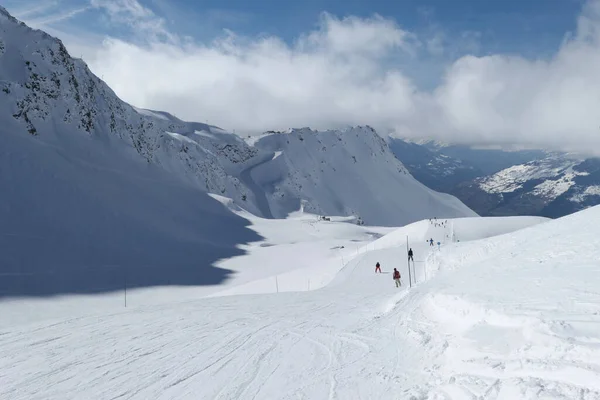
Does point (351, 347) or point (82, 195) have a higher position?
point (82, 195)

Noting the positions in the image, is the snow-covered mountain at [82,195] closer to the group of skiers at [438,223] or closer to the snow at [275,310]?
the snow at [275,310]

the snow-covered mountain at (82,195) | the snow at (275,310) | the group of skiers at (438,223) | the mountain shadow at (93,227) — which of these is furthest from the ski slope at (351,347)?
the group of skiers at (438,223)

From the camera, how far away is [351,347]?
38.2ft

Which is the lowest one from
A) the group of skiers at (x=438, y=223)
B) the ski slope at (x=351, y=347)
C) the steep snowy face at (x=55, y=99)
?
the ski slope at (x=351, y=347)

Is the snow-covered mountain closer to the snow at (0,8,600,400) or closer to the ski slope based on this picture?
the snow at (0,8,600,400)

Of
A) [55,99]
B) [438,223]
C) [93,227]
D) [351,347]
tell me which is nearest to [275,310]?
[351,347]

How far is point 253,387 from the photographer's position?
872 centimetres

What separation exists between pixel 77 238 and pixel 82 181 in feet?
53.3

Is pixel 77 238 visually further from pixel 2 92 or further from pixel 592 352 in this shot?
pixel 592 352

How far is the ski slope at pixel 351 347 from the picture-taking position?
8.05m

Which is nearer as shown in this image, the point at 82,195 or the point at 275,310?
the point at 275,310

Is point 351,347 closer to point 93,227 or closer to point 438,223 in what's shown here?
point 438,223

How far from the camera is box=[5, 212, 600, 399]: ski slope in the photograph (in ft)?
26.4

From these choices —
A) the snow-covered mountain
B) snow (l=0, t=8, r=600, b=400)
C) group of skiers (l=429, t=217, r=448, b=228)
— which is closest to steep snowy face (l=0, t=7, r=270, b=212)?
the snow-covered mountain
